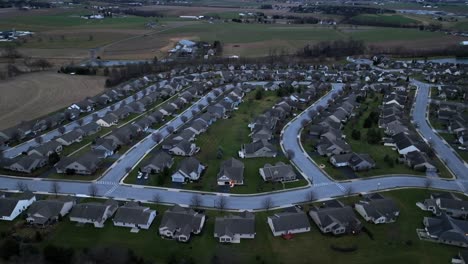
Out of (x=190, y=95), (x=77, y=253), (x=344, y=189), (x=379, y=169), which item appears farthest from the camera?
(x=190, y=95)

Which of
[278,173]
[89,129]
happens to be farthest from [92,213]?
[89,129]

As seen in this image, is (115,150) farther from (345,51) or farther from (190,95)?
(345,51)

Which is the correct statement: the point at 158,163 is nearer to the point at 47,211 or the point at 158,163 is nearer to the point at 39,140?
the point at 47,211

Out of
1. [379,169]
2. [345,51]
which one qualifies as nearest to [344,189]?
[379,169]

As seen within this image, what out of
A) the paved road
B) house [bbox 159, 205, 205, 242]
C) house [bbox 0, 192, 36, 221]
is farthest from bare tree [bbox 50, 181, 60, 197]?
house [bbox 159, 205, 205, 242]

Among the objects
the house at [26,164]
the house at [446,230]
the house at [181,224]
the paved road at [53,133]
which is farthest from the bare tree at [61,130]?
the house at [446,230]

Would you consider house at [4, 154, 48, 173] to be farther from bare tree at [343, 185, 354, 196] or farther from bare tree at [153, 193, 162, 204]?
bare tree at [343, 185, 354, 196]
